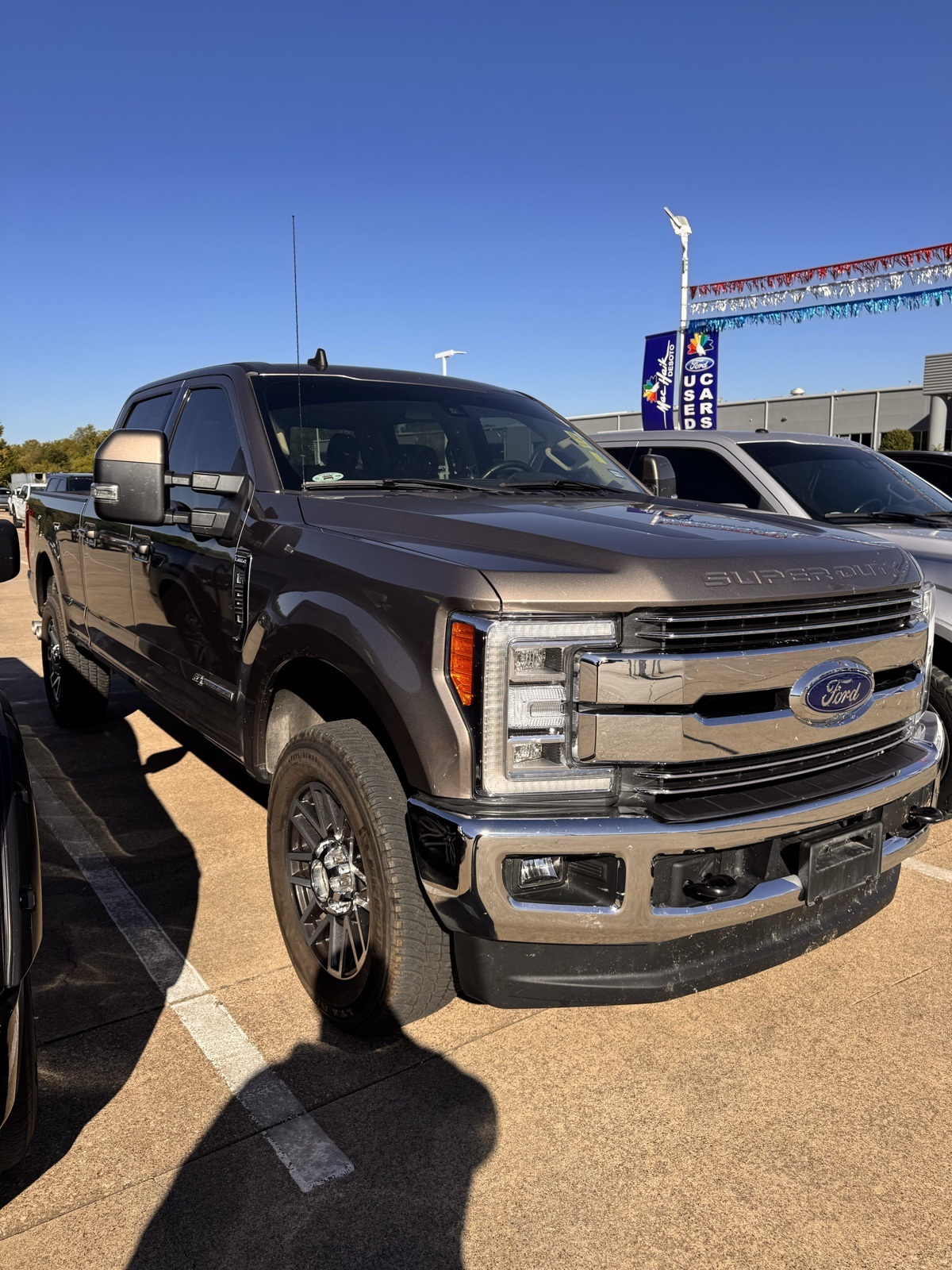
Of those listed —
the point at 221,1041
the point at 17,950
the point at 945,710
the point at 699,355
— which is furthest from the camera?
the point at 699,355

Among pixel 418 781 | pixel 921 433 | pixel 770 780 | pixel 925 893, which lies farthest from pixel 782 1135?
pixel 921 433

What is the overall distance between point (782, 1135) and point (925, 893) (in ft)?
6.11

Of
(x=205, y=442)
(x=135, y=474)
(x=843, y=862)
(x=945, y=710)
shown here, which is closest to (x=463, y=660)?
(x=843, y=862)

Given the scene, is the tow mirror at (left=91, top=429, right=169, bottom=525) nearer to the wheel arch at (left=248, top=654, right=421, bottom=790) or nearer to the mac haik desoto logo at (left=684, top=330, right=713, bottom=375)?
the wheel arch at (left=248, top=654, right=421, bottom=790)

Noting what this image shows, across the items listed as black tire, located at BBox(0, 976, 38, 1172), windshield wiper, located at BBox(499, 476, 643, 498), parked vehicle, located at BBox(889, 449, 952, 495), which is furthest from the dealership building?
black tire, located at BBox(0, 976, 38, 1172)

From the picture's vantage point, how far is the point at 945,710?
4.59 meters

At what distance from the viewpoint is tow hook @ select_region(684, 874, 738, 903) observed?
7.72ft

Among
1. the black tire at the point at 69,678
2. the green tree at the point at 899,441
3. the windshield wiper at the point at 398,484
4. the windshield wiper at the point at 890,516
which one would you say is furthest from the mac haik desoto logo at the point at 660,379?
the green tree at the point at 899,441

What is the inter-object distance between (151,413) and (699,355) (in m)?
14.3

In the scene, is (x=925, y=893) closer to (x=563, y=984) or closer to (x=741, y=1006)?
(x=741, y=1006)

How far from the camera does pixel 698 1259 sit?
2074 mm

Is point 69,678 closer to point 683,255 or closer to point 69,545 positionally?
point 69,545

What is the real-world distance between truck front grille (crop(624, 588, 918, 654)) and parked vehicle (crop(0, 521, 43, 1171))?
1.37 m

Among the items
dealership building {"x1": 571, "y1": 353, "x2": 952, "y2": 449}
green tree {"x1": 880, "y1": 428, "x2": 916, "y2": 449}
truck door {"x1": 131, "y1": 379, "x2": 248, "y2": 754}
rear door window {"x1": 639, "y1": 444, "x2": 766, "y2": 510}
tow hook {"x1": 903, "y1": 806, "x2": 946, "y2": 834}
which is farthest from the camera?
dealership building {"x1": 571, "y1": 353, "x2": 952, "y2": 449}
